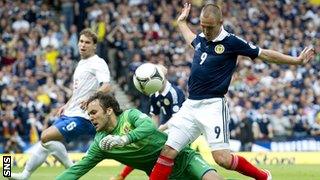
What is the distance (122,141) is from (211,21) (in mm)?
2411

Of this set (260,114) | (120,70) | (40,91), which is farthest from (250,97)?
(40,91)

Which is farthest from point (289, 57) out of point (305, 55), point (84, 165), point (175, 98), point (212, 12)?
point (175, 98)

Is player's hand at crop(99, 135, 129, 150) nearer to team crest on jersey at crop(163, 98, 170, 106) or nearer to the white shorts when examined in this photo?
the white shorts

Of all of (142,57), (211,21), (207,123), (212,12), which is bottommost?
(142,57)

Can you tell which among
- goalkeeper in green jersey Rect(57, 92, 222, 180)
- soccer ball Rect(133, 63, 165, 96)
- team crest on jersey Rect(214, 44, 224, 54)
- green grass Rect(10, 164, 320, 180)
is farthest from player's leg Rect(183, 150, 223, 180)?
green grass Rect(10, 164, 320, 180)

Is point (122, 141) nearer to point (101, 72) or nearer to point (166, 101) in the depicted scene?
point (101, 72)

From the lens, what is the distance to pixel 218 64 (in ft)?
34.8

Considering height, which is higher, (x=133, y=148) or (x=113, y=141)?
(x=113, y=141)

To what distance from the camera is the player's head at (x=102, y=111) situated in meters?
9.12

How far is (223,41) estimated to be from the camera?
10633 mm

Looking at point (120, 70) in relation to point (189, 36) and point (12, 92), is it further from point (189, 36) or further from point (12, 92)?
point (189, 36)

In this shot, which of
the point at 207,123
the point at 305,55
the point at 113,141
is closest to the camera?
the point at 113,141

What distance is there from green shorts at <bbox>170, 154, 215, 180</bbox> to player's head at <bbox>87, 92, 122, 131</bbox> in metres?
1.04

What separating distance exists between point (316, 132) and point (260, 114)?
65.6 inches
